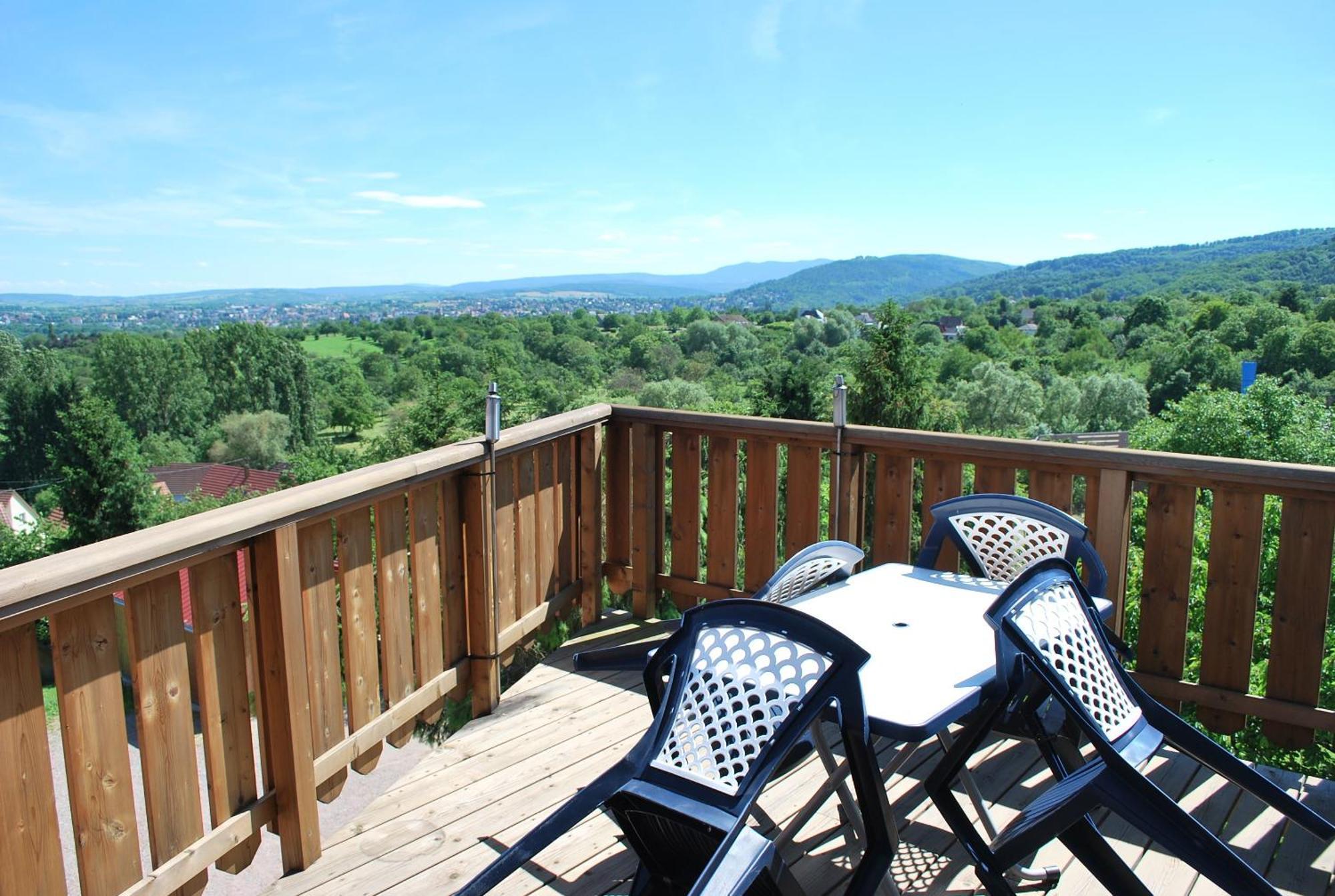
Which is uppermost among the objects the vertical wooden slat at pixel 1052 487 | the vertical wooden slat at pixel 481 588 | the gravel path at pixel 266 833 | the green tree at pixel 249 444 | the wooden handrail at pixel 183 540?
the wooden handrail at pixel 183 540

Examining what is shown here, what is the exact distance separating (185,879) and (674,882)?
1.15 m

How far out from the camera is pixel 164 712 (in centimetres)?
192

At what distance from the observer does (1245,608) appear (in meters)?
2.98

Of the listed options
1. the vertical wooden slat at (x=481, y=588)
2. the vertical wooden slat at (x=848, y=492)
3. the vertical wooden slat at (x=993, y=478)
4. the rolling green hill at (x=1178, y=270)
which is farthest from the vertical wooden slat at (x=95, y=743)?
the rolling green hill at (x=1178, y=270)

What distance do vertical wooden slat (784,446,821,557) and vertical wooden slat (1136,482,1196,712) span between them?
1.28 m

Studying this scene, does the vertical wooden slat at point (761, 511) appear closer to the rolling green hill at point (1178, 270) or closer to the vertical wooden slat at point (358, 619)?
the vertical wooden slat at point (358, 619)

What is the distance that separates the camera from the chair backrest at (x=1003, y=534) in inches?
104

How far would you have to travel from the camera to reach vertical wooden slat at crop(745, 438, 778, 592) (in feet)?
12.8

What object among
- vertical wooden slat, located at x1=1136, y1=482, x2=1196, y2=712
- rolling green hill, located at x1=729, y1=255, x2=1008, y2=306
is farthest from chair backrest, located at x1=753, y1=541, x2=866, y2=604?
rolling green hill, located at x1=729, y1=255, x2=1008, y2=306

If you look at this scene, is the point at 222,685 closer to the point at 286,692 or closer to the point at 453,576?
the point at 286,692

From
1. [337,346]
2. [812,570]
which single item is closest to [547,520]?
[812,570]

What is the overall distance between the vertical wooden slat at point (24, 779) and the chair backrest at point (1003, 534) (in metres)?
2.32

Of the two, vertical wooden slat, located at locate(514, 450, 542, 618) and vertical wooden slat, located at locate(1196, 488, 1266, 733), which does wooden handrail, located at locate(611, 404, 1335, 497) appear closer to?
vertical wooden slat, located at locate(1196, 488, 1266, 733)

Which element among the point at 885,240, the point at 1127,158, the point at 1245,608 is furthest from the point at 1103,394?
the point at 1245,608
